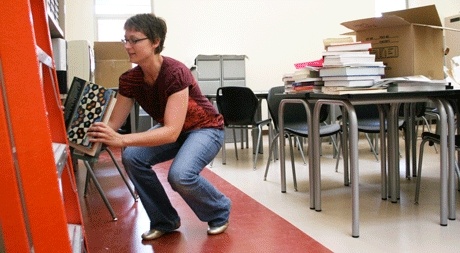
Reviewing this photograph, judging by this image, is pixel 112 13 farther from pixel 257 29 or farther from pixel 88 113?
pixel 88 113

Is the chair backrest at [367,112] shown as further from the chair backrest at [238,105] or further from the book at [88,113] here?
the book at [88,113]

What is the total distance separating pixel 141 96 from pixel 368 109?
2.53 metres

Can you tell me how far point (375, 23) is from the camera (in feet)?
8.50

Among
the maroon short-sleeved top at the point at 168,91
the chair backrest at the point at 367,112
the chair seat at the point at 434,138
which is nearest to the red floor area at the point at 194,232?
the maroon short-sleeved top at the point at 168,91

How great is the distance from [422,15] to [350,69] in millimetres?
550

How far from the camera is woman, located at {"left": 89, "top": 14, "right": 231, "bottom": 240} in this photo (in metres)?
1.99

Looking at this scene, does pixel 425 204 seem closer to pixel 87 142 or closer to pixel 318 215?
pixel 318 215

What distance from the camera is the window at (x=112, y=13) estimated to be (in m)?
6.97

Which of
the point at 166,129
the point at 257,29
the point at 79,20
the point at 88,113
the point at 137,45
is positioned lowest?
the point at 166,129

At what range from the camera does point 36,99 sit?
0.84 metres

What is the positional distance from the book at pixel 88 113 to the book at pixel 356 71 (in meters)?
1.20

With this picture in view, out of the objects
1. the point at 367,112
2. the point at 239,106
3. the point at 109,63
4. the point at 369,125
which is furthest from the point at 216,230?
the point at 109,63

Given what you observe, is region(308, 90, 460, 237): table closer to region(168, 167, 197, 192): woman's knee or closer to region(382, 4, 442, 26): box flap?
region(382, 4, 442, 26): box flap

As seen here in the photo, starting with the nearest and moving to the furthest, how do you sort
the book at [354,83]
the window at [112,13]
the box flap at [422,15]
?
the book at [354,83] < the box flap at [422,15] < the window at [112,13]
